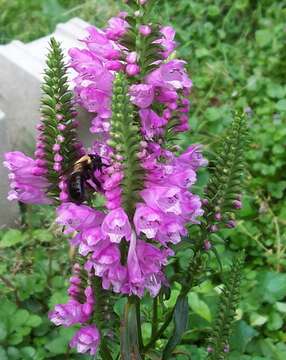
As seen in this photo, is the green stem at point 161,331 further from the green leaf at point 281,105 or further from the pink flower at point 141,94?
the green leaf at point 281,105

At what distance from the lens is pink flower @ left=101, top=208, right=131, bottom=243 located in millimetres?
1320

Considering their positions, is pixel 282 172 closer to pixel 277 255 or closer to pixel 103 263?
pixel 277 255

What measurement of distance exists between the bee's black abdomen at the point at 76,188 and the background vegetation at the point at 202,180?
81 centimetres

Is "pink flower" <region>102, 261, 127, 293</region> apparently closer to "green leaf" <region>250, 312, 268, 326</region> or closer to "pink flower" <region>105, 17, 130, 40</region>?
"pink flower" <region>105, 17, 130, 40</region>

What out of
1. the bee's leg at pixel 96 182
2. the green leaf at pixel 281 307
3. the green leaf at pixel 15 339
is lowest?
the green leaf at pixel 15 339

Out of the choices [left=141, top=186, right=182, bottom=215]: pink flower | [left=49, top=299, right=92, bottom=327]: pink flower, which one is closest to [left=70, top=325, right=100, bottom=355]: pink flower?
[left=49, top=299, right=92, bottom=327]: pink flower

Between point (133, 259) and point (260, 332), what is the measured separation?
52.9 inches

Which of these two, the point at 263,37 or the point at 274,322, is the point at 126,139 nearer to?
the point at 274,322

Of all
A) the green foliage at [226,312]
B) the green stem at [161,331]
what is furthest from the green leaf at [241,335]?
the green stem at [161,331]

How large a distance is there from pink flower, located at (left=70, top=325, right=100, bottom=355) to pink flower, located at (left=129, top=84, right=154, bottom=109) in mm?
Answer: 687

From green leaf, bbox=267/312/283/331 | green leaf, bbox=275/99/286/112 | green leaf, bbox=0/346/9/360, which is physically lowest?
green leaf, bbox=0/346/9/360

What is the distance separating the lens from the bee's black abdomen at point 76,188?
1396mm

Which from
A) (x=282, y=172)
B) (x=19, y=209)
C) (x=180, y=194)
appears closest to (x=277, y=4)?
(x=282, y=172)

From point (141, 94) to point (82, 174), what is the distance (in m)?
0.23
